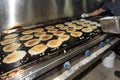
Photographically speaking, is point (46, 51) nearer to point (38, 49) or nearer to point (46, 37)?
point (38, 49)

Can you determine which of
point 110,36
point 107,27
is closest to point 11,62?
point 107,27

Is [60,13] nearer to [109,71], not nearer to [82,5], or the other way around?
[82,5]

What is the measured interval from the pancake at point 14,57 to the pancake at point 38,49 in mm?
75

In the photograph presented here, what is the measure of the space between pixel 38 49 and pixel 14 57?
0.25m

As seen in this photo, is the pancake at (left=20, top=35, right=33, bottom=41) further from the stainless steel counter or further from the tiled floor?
the tiled floor

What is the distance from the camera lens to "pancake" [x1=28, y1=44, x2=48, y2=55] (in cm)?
123

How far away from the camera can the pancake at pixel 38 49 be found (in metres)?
1.23

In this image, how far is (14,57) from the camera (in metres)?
1.16

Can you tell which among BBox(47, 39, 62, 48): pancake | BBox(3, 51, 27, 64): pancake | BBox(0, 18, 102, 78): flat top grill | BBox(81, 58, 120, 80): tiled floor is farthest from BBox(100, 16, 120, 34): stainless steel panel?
BBox(3, 51, 27, 64): pancake

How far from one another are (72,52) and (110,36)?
0.95 metres

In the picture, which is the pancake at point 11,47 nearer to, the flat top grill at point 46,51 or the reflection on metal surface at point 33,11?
the flat top grill at point 46,51

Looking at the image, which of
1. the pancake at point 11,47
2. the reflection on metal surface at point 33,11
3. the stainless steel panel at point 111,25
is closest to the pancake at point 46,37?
the pancake at point 11,47

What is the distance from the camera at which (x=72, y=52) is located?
1.32 meters

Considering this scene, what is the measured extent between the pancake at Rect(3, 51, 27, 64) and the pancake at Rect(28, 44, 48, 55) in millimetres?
75
